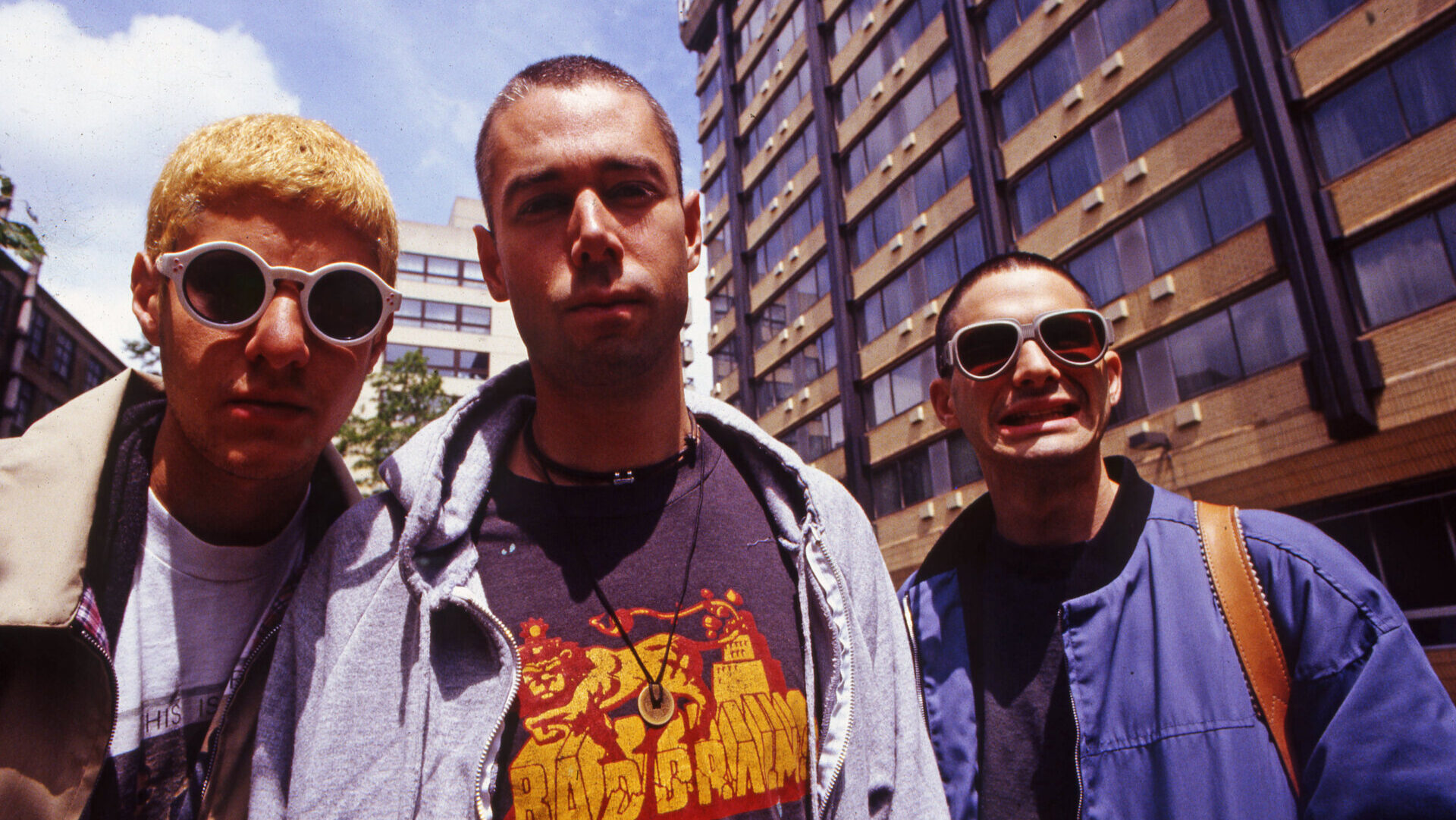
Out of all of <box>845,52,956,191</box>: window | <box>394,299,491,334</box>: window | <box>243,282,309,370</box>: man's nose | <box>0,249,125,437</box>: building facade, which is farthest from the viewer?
<box>394,299,491,334</box>: window

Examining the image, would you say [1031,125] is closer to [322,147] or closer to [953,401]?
[953,401]

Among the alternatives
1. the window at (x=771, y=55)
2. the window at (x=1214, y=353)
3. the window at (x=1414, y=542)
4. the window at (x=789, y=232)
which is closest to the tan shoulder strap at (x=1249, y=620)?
the window at (x=1414, y=542)

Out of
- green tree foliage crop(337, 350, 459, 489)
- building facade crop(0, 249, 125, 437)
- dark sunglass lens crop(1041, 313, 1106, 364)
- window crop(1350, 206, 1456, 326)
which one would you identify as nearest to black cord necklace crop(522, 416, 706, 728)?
dark sunglass lens crop(1041, 313, 1106, 364)

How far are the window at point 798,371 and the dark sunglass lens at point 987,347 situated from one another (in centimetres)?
2417

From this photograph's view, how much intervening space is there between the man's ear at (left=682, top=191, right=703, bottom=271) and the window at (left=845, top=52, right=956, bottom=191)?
23.0 metres

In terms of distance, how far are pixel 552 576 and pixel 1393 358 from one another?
50.1 feet

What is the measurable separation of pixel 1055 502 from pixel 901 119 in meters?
24.9

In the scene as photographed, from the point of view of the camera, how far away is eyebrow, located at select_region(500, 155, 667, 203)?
2018mm

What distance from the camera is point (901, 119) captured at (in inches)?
992

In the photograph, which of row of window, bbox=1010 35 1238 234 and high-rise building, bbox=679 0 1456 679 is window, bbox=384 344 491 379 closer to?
high-rise building, bbox=679 0 1456 679

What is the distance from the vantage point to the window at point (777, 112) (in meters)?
30.3

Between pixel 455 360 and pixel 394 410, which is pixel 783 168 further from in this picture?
pixel 394 410

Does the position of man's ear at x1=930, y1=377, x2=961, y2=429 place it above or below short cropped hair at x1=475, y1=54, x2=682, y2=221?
below

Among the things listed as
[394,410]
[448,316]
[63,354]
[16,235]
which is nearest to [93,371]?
[63,354]
